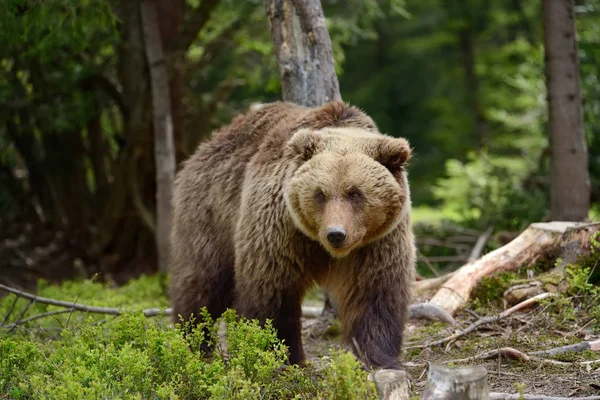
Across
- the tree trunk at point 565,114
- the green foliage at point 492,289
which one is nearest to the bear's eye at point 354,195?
the green foliage at point 492,289

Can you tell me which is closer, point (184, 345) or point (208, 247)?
point (184, 345)

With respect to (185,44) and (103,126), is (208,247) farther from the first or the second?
(103,126)

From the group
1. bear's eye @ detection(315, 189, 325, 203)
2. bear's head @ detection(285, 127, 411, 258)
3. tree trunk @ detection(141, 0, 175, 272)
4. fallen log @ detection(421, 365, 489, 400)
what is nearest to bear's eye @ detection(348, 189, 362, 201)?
bear's head @ detection(285, 127, 411, 258)

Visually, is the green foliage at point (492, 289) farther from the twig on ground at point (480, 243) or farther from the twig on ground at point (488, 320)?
the twig on ground at point (480, 243)

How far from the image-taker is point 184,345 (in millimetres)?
4477

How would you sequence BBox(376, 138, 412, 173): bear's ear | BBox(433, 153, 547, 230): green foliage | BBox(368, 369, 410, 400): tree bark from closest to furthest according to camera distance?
1. BBox(368, 369, 410, 400): tree bark
2. BBox(376, 138, 412, 173): bear's ear
3. BBox(433, 153, 547, 230): green foliage

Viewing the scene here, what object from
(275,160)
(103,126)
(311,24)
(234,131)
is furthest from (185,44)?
(275,160)

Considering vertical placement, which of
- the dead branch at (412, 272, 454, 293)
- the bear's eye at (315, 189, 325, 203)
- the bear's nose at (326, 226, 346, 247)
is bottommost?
the dead branch at (412, 272, 454, 293)

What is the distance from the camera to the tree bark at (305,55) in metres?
6.99

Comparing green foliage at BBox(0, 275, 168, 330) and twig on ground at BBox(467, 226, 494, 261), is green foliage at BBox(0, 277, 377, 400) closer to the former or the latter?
green foliage at BBox(0, 275, 168, 330)

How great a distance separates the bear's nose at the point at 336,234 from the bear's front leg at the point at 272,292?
26.6 inches

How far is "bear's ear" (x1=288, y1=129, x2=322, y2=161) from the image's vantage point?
4.95 m

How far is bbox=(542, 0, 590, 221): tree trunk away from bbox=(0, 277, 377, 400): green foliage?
455 cm

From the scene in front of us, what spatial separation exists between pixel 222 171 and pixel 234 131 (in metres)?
0.42
